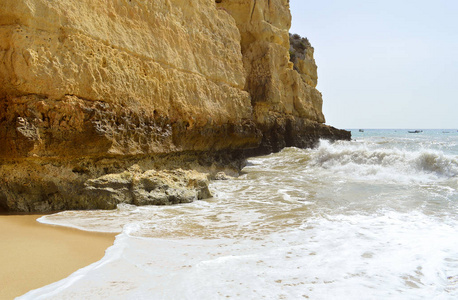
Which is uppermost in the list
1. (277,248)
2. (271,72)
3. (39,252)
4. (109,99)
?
(271,72)

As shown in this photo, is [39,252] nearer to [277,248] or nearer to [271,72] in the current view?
[277,248]

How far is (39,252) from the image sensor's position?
11.7 feet

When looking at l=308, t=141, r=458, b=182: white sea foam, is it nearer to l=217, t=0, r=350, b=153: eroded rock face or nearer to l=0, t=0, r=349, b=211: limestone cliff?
l=217, t=0, r=350, b=153: eroded rock face

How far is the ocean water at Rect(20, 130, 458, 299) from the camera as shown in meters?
2.87

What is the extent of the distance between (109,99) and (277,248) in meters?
4.23

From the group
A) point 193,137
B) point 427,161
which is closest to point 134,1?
point 193,137

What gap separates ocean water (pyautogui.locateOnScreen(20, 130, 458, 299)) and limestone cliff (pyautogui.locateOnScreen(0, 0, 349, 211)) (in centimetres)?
71

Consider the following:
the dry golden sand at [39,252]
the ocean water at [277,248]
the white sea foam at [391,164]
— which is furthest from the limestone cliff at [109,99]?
the white sea foam at [391,164]

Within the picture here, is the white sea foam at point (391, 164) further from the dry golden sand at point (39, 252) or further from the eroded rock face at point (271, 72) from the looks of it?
the dry golden sand at point (39, 252)

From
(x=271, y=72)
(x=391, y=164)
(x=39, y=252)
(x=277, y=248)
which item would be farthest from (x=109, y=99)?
(x=271, y=72)

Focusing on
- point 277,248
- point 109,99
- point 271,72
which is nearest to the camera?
point 277,248

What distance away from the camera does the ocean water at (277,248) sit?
2865 millimetres

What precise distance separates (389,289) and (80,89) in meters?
5.36

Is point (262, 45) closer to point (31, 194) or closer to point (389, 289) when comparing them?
point (31, 194)
